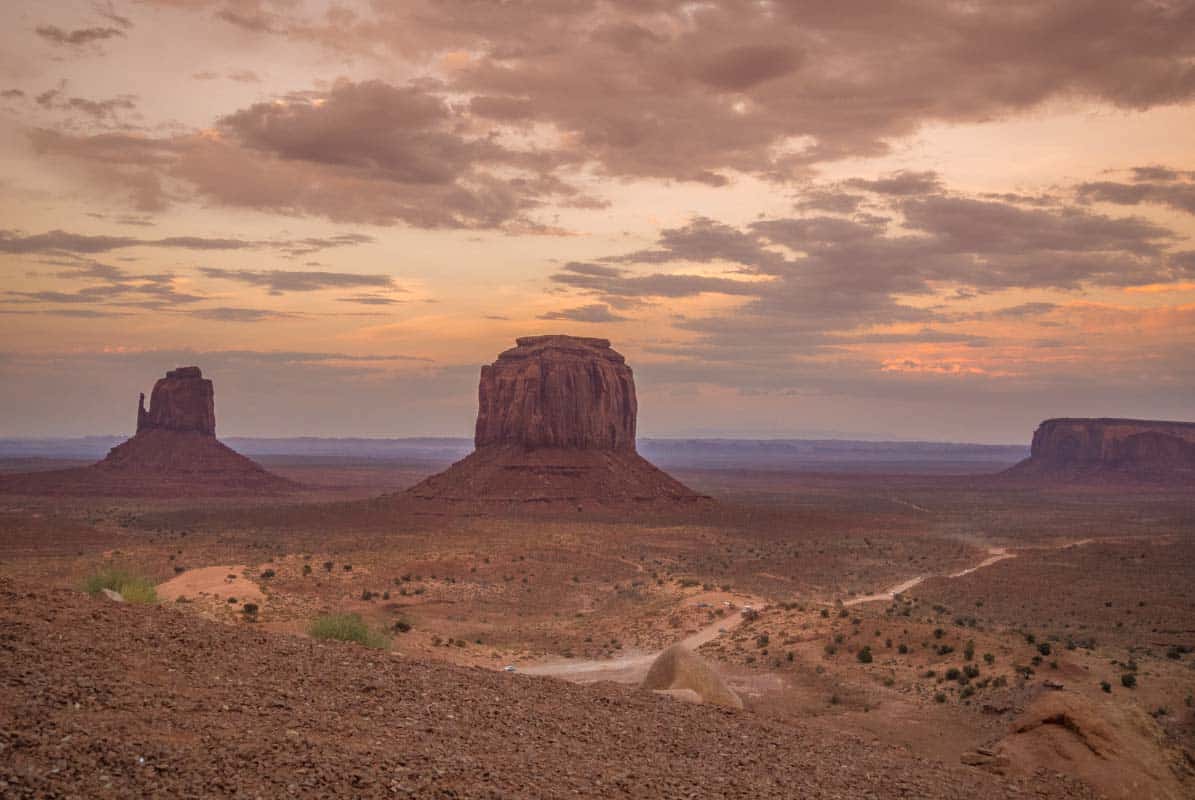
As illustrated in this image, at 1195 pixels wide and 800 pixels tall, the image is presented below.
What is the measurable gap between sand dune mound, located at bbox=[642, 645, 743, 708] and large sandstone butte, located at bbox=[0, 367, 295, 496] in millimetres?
97312

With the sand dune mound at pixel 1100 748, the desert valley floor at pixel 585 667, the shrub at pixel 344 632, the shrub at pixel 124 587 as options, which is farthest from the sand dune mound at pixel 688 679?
the shrub at pixel 124 587

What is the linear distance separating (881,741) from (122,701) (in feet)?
41.2

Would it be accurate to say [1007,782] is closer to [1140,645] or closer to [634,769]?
[634,769]

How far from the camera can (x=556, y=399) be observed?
97.7 m

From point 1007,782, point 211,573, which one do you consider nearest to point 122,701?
point 1007,782

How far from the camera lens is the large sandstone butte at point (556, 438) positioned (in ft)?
289

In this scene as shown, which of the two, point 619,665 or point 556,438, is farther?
point 556,438

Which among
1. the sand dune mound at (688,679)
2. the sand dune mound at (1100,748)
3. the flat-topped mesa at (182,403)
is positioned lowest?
the sand dune mound at (1100,748)

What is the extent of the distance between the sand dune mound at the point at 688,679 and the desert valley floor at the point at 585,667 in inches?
53.6

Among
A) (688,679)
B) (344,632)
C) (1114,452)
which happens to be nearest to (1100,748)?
(688,679)

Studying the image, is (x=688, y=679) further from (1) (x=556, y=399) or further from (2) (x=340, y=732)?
(1) (x=556, y=399)

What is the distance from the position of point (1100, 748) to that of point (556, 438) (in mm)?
84180

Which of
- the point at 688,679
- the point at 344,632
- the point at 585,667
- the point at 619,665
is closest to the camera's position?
the point at 688,679

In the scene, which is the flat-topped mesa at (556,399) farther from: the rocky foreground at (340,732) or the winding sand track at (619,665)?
the rocky foreground at (340,732)
